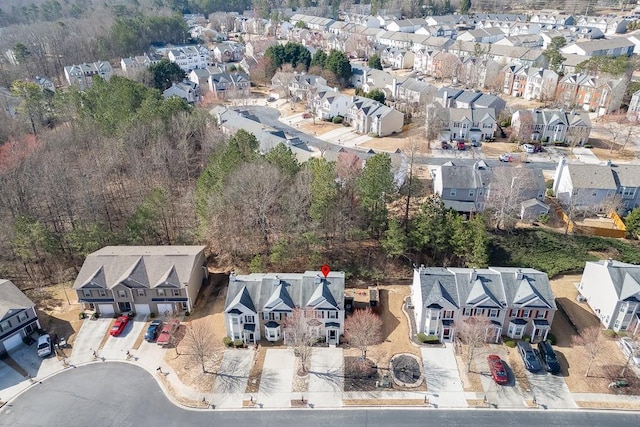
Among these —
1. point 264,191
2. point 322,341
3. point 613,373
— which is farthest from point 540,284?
point 264,191

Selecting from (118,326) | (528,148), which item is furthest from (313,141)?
(118,326)

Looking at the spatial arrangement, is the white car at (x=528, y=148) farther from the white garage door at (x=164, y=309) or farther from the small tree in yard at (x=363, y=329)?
the white garage door at (x=164, y=309)

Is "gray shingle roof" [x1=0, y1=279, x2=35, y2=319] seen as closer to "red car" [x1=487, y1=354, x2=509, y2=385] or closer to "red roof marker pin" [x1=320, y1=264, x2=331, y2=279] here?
"red roof marker pin" [x1=320, y1=264, x2=331, y2=279]

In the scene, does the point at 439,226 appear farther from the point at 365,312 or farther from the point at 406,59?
the point at 406,59

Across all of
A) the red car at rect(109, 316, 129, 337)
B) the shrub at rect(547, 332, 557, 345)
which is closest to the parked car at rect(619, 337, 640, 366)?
the shrub at rect(547, 332, 557, 345)

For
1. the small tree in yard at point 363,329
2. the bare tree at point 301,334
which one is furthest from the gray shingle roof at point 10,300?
A: the small tree in yard at point 363,329
